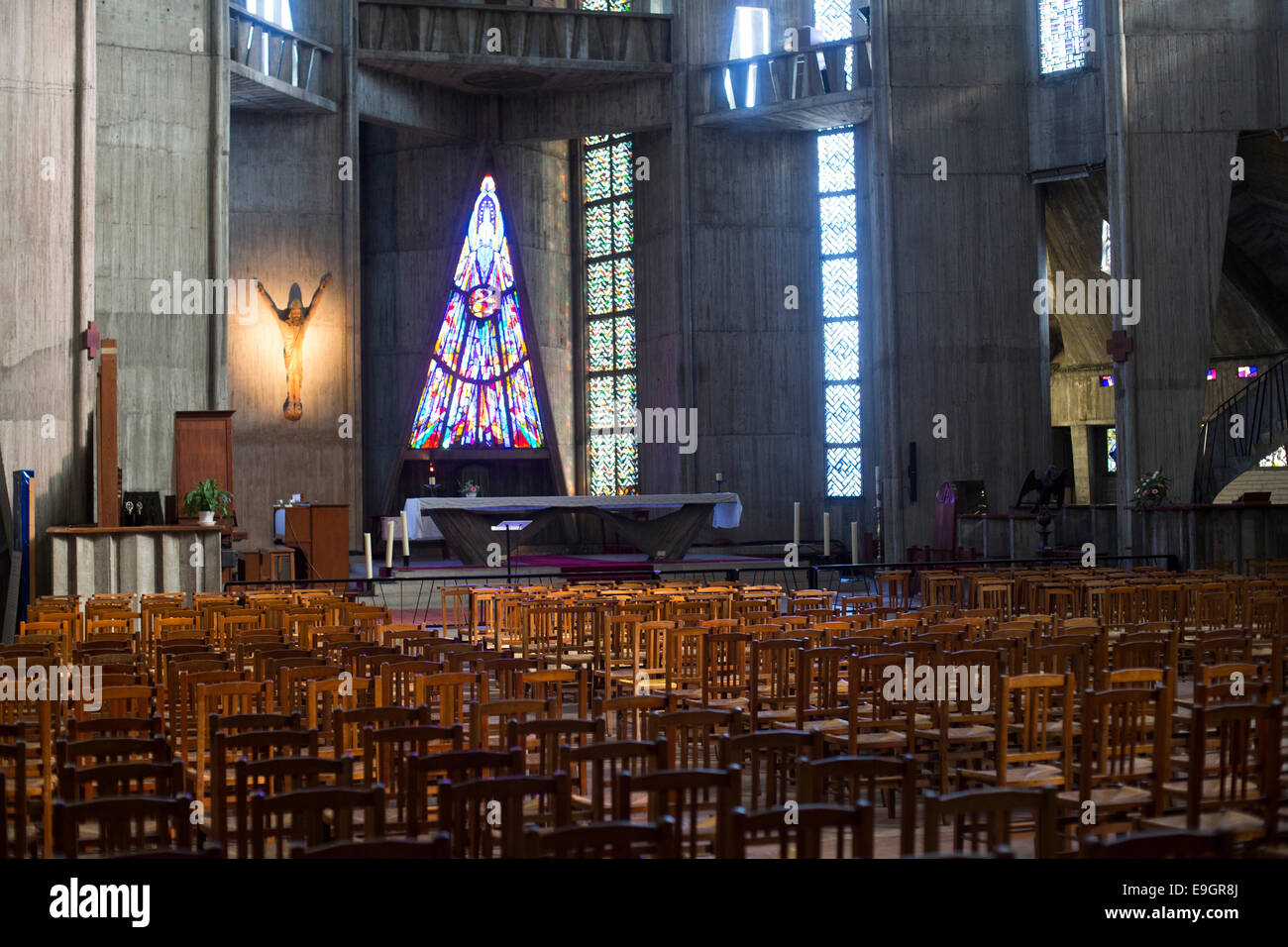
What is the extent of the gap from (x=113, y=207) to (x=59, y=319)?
3.29 m

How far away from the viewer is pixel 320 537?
16.4 metres

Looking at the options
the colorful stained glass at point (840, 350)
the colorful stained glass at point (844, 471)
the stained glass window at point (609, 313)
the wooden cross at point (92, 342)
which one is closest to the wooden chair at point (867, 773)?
the wooden cross at point (92, 342)

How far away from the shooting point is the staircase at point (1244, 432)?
18.2m

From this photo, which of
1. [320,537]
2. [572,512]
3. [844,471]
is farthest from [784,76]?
[320,537]

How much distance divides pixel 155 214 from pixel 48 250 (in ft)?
10.2

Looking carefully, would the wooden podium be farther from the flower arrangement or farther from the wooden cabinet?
the flower arrangement

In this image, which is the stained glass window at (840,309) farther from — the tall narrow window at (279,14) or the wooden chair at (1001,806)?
the wooden chair at (1001,806)

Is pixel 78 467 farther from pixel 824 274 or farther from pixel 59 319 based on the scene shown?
pixel 824 274

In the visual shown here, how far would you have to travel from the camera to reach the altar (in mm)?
16875

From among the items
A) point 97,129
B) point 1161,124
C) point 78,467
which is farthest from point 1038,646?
point 97,129

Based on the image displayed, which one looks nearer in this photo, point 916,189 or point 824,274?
point 916,189

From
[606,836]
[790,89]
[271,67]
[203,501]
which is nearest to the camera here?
[606,836]

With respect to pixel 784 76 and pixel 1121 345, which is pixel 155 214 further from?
pixel 1121 345

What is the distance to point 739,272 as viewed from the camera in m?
22.4
